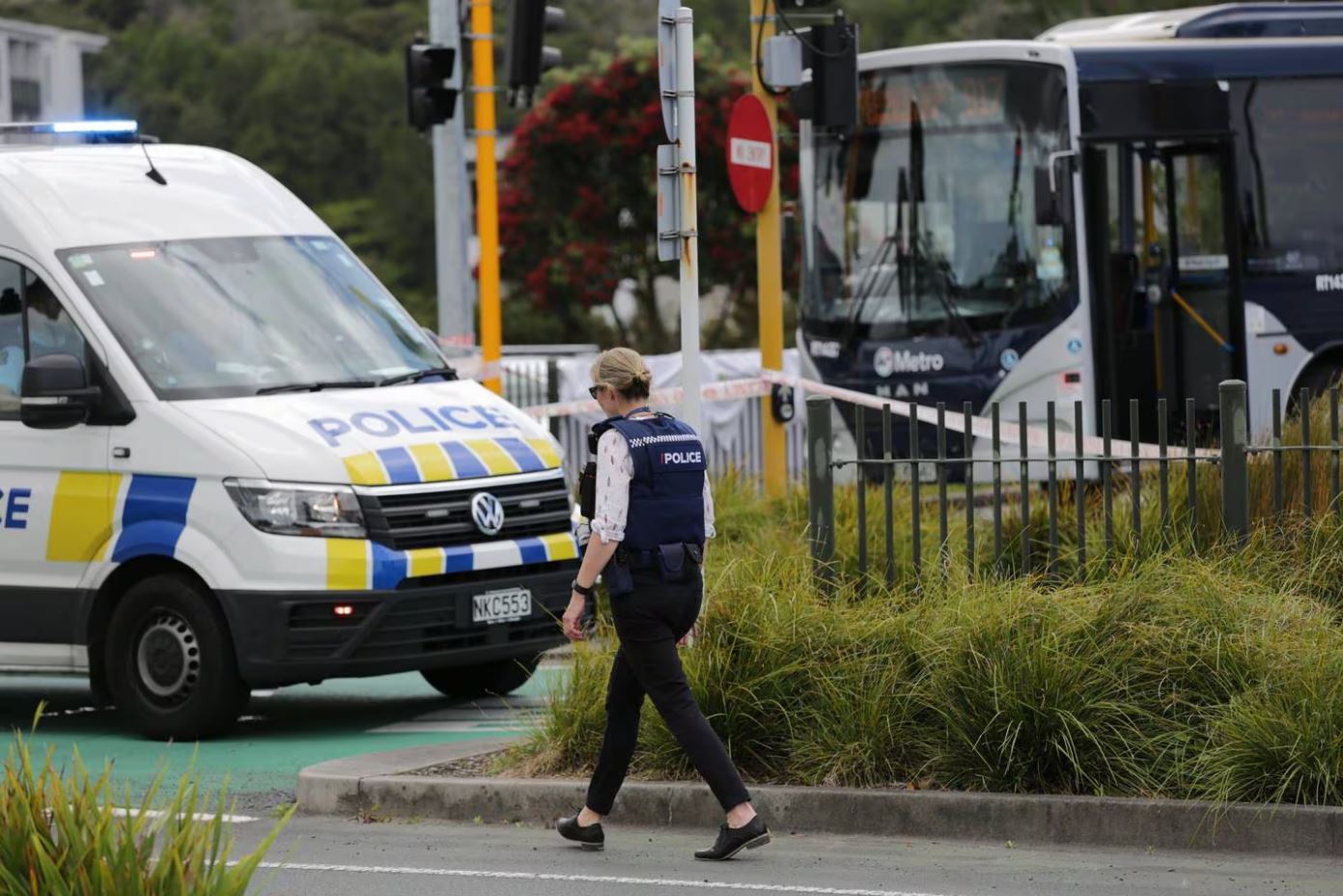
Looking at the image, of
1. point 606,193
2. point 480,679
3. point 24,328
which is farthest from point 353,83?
point 24,328

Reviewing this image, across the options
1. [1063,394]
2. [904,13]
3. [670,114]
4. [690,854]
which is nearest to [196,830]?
[690,854]

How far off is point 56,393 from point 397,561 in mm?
1623

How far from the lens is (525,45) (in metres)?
15.8

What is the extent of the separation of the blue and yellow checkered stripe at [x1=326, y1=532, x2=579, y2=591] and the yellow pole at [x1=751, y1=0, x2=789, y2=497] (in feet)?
14.6

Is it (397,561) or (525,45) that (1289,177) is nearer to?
(525,45)

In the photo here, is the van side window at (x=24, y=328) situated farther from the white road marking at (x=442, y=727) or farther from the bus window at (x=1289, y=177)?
the bus window at (x=1289, y=177)

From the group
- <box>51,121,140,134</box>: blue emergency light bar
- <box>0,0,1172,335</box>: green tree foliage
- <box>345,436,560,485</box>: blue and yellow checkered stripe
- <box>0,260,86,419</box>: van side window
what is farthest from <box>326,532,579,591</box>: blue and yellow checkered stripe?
<box>0,0,1172,335</box>: green tree foliage

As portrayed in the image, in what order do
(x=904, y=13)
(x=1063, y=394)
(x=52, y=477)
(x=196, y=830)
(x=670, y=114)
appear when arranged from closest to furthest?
(x=196, y=830)
(x=670, y=114)
(x=52, y=477)
(x=1063, y=394)
(x=904, y=13)

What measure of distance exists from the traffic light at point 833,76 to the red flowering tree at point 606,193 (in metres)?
19.0

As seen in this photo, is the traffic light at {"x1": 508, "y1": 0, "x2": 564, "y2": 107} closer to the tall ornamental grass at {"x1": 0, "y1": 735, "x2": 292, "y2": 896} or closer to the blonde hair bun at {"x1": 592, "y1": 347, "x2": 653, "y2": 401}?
the blonde hair bun at {"x1": 592, "y1": 347, "x2": 653, "y2": 401}

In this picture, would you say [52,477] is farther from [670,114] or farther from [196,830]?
[196,830]

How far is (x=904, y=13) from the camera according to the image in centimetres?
5606

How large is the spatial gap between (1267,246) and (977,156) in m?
2.27

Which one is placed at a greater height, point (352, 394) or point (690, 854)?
point (352, 394)
